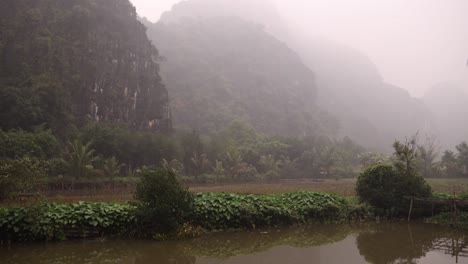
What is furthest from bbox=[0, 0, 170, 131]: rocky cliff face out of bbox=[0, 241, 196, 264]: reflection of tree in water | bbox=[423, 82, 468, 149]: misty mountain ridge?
bbox=[423, 82, 468, 149]: misty mountain ridge

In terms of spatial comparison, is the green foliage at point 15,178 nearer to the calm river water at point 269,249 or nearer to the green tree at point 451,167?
the calm river water at point 269,249

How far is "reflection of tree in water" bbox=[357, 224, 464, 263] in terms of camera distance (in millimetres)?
9711

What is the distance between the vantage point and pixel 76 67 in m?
45.6

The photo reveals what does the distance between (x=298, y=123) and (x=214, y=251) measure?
91.4 metres

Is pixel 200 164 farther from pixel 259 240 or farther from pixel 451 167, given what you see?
pixel 259 240

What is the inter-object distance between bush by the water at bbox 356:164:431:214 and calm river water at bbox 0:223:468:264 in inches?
104

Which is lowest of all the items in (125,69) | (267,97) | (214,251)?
(214,251)

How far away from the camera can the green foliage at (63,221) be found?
1034cm

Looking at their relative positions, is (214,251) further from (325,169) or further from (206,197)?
(325,169)

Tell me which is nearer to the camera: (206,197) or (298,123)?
(206,197)

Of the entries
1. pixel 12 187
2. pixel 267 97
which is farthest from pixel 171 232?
pixel 267 97

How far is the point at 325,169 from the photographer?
51312 millimetres

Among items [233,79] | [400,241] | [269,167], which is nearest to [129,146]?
[269,167]

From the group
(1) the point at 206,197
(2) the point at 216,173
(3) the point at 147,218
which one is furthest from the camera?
(2) the point at 216,173
